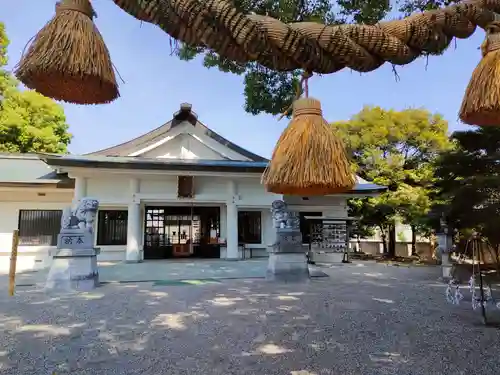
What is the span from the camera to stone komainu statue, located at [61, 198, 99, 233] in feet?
25.0

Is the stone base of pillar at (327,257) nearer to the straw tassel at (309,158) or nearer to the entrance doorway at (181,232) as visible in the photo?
the entrance doorway at (181,232)

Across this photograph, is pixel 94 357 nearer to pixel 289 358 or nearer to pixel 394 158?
pixel 289 358

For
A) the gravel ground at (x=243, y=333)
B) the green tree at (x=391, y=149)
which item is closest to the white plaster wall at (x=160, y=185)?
the gravel ground at (x=243, y=333)

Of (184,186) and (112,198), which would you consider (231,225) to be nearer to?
(184,186)

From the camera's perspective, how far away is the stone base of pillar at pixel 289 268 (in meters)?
8.36

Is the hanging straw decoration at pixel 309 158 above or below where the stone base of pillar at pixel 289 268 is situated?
above

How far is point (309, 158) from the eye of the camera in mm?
1630

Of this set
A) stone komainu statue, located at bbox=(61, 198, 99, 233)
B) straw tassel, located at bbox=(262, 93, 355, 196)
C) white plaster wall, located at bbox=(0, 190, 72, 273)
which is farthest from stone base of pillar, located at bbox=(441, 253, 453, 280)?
white plaster wall, located at bbox=(0, 190, 72, 273)

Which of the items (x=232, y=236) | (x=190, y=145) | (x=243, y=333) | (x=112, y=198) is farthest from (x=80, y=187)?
(x=243, y=333)

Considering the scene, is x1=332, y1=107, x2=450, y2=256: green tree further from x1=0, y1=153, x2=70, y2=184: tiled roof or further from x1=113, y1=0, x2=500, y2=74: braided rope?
x1=113, y1=0, x2=500, y2=74: braided rope

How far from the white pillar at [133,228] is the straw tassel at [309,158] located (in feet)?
36.2

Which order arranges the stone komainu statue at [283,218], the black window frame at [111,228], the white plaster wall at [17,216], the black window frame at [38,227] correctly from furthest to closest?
the black window frame at [111,228], the black window frame at [38,227], the white plaster wall at [17,216], the stone komainu statue at [283,218]

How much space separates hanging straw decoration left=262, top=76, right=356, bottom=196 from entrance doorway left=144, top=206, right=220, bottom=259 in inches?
486

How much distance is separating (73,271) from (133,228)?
4692 mm
